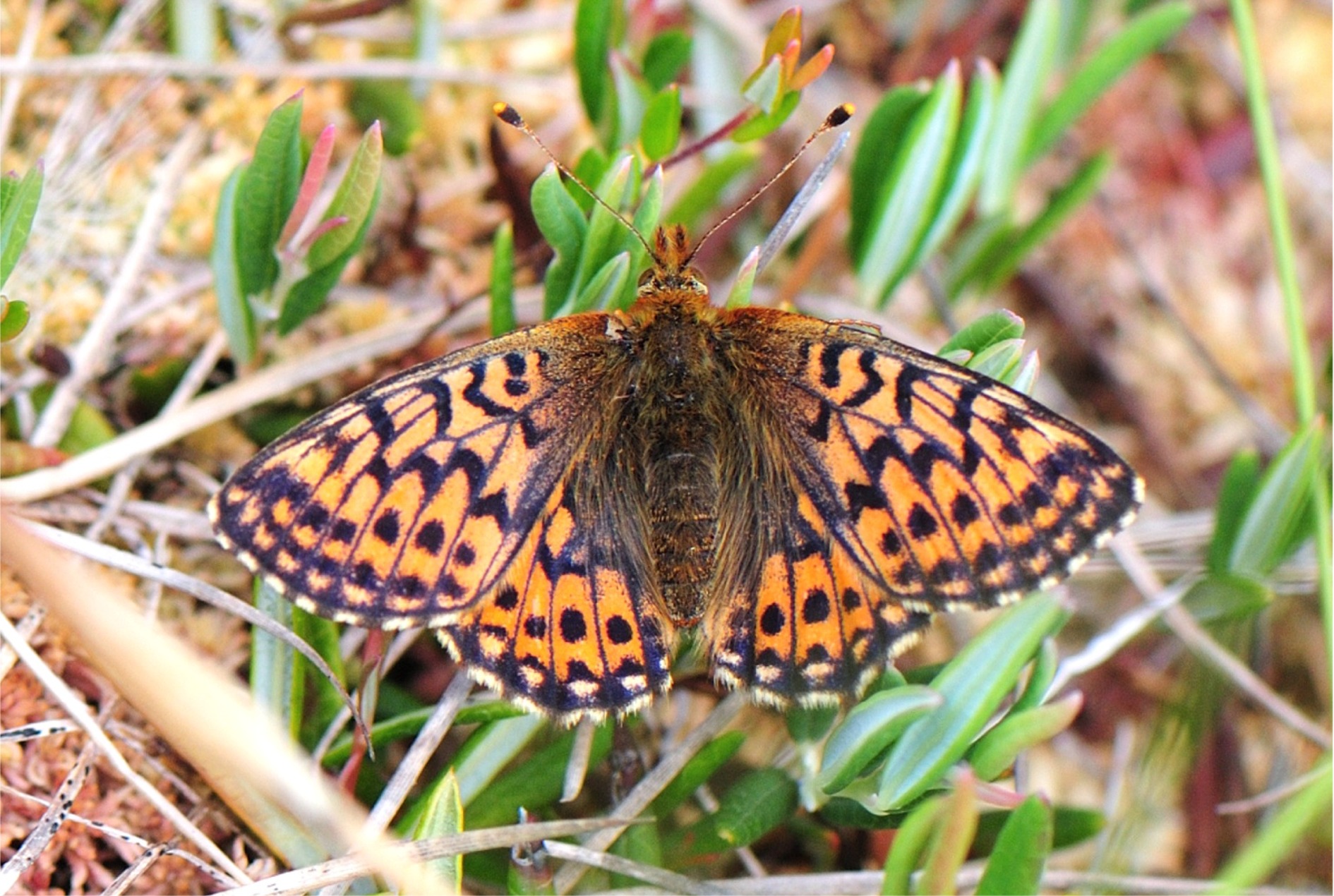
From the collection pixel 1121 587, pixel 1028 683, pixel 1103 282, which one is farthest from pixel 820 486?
pixel 1103 282

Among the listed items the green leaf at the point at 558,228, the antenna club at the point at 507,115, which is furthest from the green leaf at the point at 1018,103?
the antenna club at the point at 507,115

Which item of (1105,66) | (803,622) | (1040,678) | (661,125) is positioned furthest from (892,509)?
(1105,66)

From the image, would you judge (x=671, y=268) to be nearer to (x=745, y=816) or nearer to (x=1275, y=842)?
(x=745, y=816)

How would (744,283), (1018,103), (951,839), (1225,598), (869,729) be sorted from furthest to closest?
(1018,103) → (1225,598) → (744,283) → (869,729) → (951,839)

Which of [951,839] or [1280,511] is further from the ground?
[1280,511]

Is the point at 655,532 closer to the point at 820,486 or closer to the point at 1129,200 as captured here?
the point at 820,486

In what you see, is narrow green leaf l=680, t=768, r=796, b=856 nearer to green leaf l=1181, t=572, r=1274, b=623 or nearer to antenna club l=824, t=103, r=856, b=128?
green leaf l=1181, t=572, r=1274, b=623
